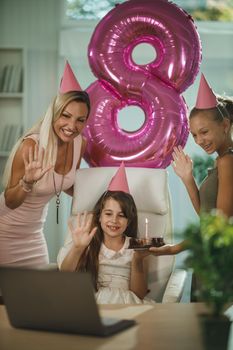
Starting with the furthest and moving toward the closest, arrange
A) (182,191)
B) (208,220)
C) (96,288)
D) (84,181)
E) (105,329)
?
(182,191) < (84,181) < (96,288) < (105,329) < (208,220)

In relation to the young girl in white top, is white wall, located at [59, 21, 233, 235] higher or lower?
higher

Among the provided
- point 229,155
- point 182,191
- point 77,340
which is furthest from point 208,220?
point 182,191

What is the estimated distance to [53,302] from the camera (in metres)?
1.76

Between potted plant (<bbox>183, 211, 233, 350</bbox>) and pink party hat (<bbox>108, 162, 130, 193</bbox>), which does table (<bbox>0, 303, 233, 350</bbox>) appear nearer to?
potted plant (<bbox>183, 211, 233, 350</bbox>)

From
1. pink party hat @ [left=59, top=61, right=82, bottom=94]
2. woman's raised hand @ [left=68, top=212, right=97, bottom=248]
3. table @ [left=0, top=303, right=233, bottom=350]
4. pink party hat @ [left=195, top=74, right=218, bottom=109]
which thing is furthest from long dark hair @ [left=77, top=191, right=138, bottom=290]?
table @ [left=0, top=303, right=233, bottom=350]

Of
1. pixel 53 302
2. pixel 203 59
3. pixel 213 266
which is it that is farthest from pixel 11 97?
pixel 213 266

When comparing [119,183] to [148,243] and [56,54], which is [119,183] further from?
[56,54]

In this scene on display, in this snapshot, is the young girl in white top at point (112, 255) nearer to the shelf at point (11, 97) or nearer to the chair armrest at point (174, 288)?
the chair armrest at point (174, 288)

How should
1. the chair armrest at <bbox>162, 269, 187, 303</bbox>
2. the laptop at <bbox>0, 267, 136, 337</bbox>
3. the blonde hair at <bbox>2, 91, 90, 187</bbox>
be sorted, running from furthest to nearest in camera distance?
the blonde hair at <bbox>2, 91, 90, 187</bbox>, the chair armrest at <bbox>162, 269, 187, 303</bbox>, the laptop at <bbox>0, 267, 136, 337</bbox>

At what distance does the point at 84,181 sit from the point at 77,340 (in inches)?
66.4

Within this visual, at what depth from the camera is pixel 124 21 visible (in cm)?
350

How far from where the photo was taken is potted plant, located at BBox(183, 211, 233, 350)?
5.23 ft

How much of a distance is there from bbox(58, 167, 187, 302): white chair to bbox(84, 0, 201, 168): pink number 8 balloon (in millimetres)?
218

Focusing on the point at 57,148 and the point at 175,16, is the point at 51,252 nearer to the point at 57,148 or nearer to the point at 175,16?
the point at 57,148
